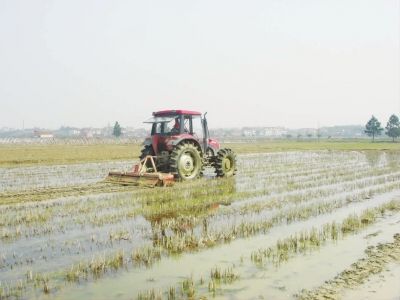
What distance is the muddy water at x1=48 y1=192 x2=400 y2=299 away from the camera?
4.61 meters

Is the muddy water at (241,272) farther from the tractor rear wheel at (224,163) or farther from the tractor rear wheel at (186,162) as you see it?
the tractor rear wheel at (224,163)

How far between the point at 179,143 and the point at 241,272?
8.80 metres

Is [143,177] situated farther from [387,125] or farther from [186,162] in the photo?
[387,125]

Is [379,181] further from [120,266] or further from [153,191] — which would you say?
[120,266]

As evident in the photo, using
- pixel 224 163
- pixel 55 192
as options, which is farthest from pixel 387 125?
pixel 55 192

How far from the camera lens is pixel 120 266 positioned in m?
5.40

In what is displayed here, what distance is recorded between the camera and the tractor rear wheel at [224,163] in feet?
50.4

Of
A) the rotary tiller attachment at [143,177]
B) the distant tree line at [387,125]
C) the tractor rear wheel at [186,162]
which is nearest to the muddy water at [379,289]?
the rotary tiller attachment at [143,177]

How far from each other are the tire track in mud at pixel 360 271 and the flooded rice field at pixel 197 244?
0.01 meters

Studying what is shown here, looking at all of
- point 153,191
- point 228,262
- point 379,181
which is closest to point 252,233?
point 228,262

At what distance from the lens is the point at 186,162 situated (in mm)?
13992

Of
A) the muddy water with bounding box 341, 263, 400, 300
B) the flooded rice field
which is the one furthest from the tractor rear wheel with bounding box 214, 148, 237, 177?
the muddy water with bounding box 341, 263, 400, 300

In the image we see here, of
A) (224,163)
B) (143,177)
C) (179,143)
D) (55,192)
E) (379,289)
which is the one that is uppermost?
(179,143)

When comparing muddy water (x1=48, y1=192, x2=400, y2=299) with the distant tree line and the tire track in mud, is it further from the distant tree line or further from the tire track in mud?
the distant tree line
